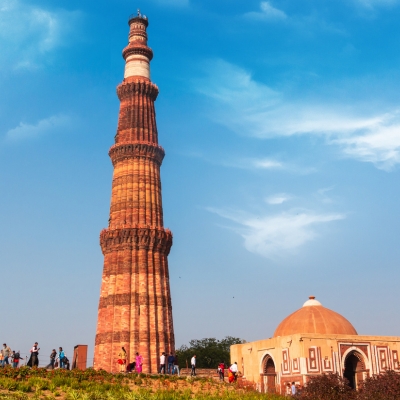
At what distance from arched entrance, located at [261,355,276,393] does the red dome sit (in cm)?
167

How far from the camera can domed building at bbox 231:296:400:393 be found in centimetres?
2898

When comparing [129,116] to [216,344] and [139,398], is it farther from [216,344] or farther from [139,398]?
[216,344]

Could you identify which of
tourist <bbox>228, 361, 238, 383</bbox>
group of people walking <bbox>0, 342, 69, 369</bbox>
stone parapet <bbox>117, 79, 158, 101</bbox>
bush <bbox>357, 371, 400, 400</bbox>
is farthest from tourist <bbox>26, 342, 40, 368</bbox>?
stone parapet <bbox>117, 79, 158, 101</bbox>

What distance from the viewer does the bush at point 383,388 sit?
20.6m

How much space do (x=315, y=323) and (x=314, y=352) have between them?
250 centimetres

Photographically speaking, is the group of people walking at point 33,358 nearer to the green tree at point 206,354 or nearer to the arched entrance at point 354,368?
the arched entrance at point 354,368

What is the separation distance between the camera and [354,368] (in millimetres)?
31156

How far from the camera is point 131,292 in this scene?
37.5 metres

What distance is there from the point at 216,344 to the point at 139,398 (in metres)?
49.7

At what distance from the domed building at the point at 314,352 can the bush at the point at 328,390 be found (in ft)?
15.1

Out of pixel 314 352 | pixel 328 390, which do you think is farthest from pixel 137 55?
pixel 328 390

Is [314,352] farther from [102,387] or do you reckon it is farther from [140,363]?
[102,387]

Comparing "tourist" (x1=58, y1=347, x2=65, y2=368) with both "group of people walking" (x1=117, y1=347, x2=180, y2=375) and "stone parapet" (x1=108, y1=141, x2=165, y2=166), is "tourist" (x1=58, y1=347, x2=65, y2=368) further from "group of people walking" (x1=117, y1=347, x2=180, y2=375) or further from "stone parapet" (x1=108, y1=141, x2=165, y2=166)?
"stone parapet" (x1=108, y1=141, x2=165, y2=166)

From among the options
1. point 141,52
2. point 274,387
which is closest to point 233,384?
point 274,387
